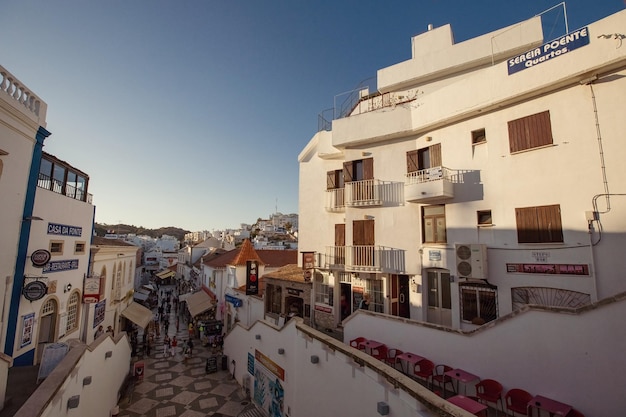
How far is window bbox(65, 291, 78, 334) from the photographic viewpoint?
53.7ft

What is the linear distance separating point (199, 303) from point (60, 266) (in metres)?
20.0

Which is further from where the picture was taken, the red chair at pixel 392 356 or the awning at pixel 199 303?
the awning at pixel 199 303

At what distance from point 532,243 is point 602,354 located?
4.75 meters

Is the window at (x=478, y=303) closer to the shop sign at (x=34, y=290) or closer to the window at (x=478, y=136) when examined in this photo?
the window at (x=478, y=136)

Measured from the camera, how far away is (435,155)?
→ 14016 mm

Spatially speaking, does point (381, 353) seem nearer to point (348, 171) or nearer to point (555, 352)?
point (555, 352)

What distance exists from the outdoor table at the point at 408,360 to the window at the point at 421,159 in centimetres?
841

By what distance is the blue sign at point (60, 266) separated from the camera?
14.1 meters

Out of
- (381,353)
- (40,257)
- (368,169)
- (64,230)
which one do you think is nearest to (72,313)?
(64,230)

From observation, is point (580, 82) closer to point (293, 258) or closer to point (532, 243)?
point (532, 243)

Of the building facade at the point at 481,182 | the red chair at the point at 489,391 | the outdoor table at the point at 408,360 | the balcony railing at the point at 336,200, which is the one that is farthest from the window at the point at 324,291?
the red chair at the point at 489,391

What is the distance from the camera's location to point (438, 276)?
44.5ft

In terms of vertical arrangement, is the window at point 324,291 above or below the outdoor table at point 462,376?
above

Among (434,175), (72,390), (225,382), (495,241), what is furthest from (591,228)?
(225,382)
